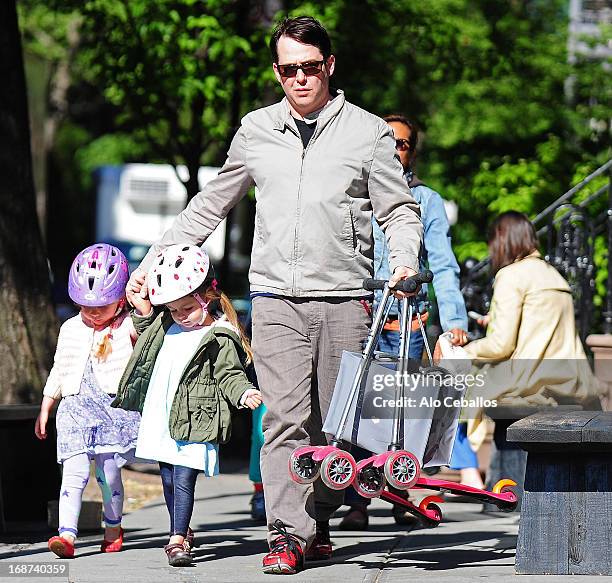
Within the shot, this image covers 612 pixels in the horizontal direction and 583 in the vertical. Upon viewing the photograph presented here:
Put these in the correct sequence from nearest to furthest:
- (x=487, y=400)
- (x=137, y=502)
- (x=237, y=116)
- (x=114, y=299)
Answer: (x=114, y=299) < (x=487, y=400) < (x=137, y=502) < (x=237, y=116)

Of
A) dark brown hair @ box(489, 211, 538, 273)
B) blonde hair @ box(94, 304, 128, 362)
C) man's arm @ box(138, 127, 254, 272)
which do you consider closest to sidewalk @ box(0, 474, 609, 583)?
blonde hair @ box(94, 304, 128, 362)

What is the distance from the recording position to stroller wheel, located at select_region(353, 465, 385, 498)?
561 centimetres

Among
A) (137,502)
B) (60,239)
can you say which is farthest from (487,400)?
(60,239)

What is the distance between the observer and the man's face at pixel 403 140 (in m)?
7.36

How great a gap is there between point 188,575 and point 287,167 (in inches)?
68.9

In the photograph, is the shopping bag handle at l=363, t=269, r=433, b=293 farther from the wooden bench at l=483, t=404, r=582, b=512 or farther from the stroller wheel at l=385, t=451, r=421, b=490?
the wooden bench at l=483, t=404, r=582, b=512

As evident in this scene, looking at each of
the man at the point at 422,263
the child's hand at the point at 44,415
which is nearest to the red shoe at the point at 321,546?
the man at the point at 422,263

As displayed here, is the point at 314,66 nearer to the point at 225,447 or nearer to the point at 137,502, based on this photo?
the point at 137,502

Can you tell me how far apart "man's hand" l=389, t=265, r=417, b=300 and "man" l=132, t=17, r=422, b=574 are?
0.12 m

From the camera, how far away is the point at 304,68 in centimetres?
606

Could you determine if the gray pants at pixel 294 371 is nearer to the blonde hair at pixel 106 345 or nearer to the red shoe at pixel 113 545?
the blonde hair at pixel 106 345

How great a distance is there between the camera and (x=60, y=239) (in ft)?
139

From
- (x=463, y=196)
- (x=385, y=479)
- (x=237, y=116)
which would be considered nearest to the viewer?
(x=385, y=479)

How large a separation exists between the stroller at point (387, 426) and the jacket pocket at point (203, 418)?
0.66 m
